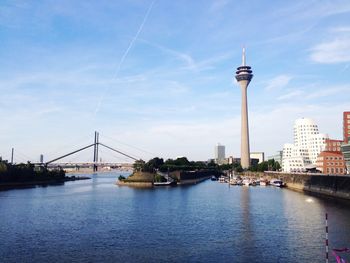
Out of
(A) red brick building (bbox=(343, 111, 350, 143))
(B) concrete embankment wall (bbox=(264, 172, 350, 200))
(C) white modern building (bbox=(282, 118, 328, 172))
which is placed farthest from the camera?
(C) white modern building (bbox=(282, 118, 328, 172))

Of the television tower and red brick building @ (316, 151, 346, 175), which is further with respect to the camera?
the television tower

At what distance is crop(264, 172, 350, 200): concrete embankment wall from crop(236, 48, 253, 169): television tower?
228ft

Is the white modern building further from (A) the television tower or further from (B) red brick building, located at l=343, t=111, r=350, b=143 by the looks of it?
(B) red brick building, located at l=343, t=111, r=350, b=143

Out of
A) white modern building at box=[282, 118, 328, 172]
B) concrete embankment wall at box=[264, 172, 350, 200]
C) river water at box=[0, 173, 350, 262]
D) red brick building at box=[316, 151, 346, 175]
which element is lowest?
river water at box=[0, 173, 350, 262]

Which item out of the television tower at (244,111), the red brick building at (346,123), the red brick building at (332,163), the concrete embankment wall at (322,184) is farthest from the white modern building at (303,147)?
the concrete embankment wall at (322,184)

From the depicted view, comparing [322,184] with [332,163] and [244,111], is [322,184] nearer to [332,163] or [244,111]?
[332,163]

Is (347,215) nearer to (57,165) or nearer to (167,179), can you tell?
(167,179)

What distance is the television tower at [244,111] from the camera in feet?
525

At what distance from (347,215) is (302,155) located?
341 feet

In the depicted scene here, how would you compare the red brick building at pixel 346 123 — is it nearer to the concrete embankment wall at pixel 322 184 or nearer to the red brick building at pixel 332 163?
the red brick building at pixel 332 163

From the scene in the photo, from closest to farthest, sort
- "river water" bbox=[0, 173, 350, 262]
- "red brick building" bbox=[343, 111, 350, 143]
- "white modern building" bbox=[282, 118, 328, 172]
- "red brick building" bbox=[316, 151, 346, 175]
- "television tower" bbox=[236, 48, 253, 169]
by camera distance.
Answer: "river water" bbox=[0, 173, 350, 262]
"red brick building" bbox=[343, 111, 350, 143]
"red brick building" bbox=[316, 151, 346, 175]
"white modern building" bbox=[282, 118, 328, 172]
"television tower" bbox=[236, 48, 253, 169]

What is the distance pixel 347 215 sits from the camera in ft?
121

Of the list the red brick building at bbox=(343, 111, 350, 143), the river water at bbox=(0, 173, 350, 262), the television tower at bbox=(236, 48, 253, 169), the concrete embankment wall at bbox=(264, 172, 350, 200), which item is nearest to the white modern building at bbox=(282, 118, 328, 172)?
the television tower at bbox=(236, 48, 253, 169)

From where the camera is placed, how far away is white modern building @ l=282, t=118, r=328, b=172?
5094 inches
